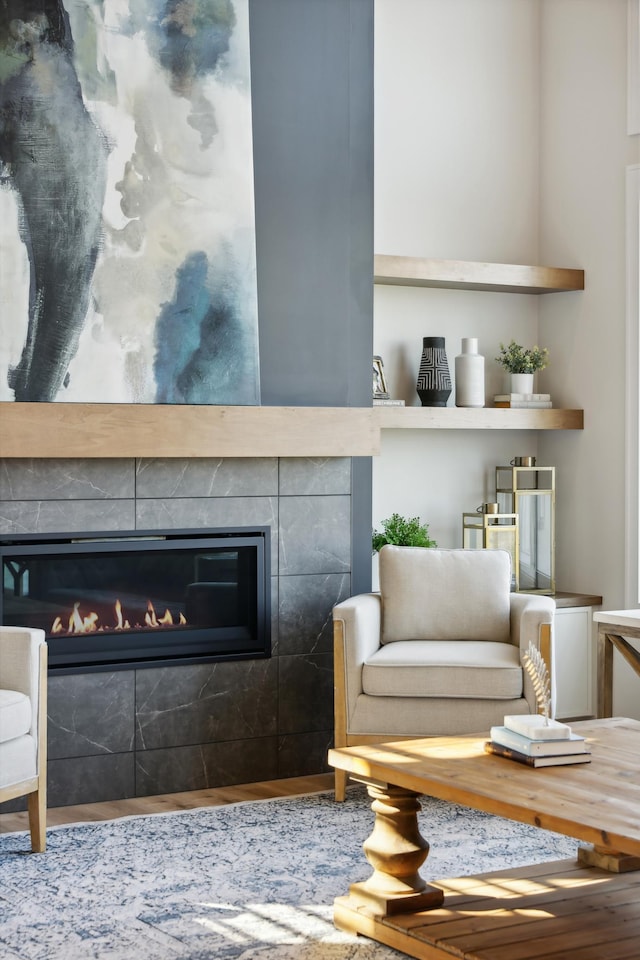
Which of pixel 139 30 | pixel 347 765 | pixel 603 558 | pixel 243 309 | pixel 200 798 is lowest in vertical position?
pixel 200 798

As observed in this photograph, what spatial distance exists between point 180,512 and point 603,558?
7.07ft

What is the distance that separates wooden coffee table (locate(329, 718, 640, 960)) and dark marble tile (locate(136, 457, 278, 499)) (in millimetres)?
1528

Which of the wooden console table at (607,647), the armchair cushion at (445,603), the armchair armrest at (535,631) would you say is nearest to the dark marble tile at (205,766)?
the armchair cushion at (445,603)

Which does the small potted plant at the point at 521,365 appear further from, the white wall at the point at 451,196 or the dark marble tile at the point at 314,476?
the dark marble tile at the point at 314,476

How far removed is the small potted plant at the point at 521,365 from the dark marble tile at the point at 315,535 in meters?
1.30

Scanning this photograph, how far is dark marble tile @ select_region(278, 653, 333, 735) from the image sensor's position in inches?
181

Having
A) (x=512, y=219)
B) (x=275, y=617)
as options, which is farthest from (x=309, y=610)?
(x=512, y=219)

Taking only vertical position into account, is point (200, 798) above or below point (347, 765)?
below

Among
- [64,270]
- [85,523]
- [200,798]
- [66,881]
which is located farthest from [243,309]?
[66,881]

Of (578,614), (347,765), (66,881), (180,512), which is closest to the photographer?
(347,765)

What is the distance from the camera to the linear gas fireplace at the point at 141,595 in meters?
4.19

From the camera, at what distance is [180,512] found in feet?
14.4

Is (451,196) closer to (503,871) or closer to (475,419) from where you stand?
(475,419)

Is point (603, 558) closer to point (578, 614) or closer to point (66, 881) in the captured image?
point (578, 614)
